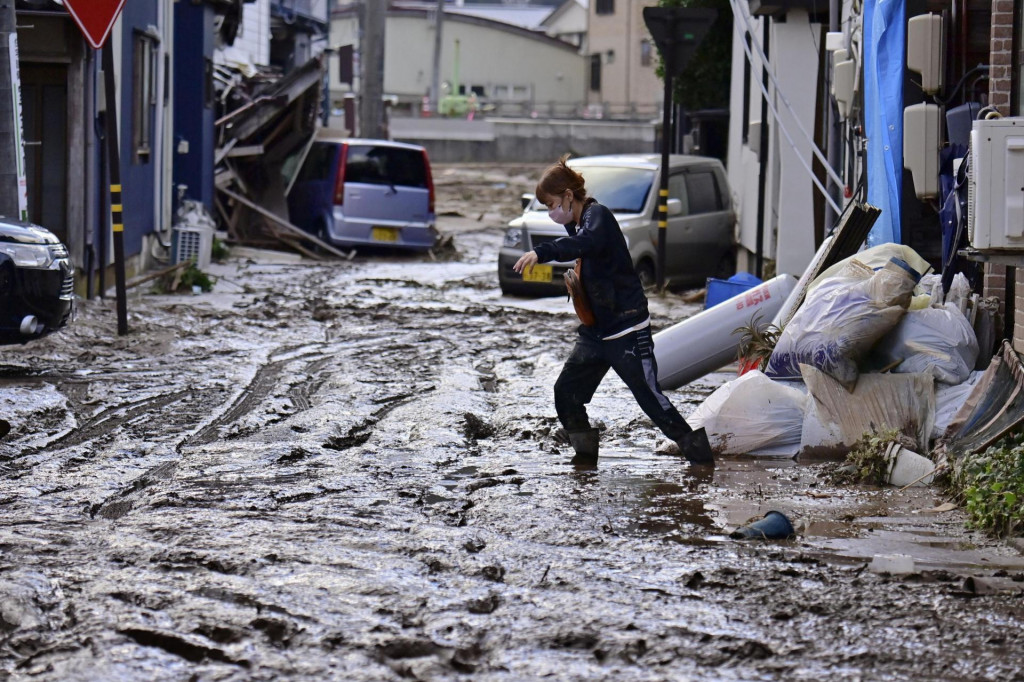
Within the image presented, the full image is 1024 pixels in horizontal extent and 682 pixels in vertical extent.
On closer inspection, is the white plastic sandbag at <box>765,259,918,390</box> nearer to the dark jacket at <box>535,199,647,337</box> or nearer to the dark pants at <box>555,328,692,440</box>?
the dark pants at <box>555,328,692,440</box>

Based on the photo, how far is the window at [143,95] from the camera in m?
16.3

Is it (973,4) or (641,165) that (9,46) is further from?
(641,165)

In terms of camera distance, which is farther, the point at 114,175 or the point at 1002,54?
the point at 114,175

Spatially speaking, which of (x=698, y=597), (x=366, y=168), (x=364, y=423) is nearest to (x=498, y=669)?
(x=698, y=597)

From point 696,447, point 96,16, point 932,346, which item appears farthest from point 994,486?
point 96,16

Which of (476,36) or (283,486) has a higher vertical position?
(476,36)

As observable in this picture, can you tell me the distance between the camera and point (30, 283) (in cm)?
910

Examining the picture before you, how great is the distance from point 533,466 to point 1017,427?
228cm

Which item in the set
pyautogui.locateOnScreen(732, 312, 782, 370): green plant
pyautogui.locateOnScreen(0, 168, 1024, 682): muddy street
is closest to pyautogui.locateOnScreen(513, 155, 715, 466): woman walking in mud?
pyautogui.locateOnScreen(0, 168, 1024, 682): muddy street

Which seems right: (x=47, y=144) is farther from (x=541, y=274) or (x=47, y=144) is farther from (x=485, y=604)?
(x=485, y=604)

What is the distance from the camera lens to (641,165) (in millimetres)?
16344

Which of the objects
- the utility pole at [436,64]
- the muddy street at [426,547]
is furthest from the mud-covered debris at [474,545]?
the utility pole at [436,64]

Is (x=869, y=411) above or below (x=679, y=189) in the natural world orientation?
below

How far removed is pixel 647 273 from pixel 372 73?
1525 cm
